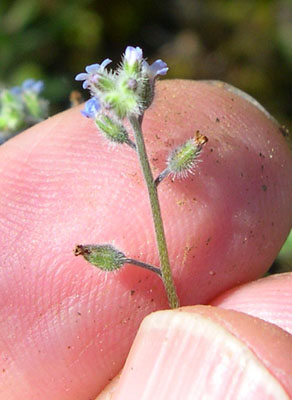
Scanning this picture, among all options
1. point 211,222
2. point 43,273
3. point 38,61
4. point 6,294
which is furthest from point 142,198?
point 38,61

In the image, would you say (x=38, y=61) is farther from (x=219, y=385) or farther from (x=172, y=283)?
(x=219, y=385)

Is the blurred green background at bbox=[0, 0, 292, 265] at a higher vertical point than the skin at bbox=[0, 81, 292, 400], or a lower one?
higher

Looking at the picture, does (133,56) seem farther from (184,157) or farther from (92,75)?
(184,157)

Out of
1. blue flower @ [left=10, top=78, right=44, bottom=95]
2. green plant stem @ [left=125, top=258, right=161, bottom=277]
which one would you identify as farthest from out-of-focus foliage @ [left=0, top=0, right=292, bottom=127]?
green plant stem @ [left=125, top=258, right=161, bottom=277]

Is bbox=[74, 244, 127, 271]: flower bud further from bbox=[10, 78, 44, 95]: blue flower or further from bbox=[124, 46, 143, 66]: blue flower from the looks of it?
bbox=[10, 78, 44, 95]: blue flower

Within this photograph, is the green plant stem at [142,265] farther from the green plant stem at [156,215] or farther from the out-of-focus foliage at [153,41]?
the out-of-focus foliage at [153,41]

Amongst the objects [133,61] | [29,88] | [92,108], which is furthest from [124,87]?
[29,88]
